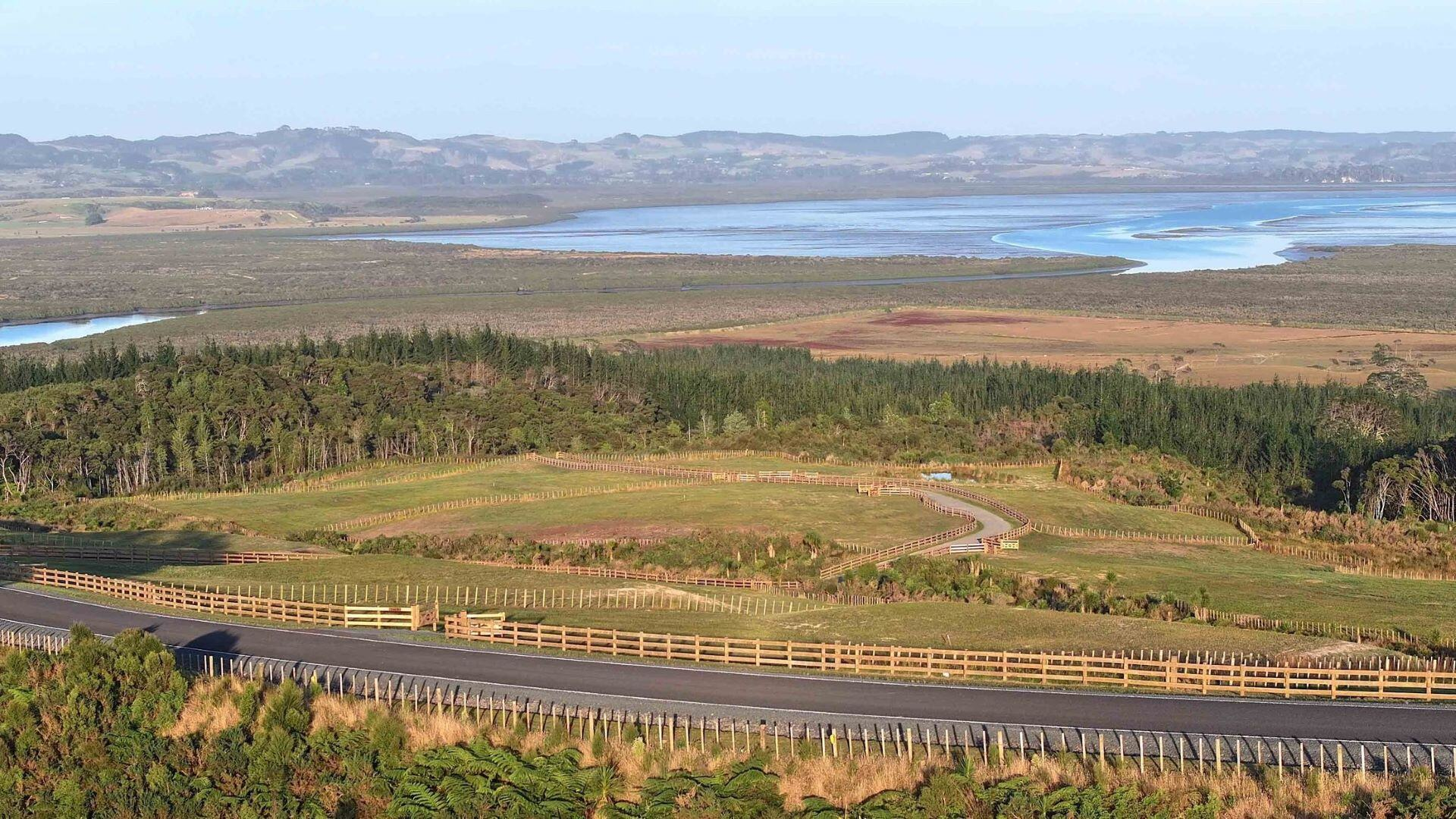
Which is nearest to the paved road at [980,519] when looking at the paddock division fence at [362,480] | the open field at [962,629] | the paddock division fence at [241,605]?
the open field at [962,629]

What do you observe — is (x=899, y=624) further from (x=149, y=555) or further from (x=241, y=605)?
(x=149, y=555)

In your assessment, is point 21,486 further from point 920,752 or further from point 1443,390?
point 1443,390

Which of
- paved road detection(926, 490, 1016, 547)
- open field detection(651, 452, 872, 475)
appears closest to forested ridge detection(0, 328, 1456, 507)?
open field detection(651, 452, 872, 475)

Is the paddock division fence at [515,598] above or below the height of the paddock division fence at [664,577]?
above

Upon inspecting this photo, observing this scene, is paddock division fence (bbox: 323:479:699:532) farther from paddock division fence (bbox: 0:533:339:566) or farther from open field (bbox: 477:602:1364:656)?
open field (bbox: 477:602:1364:656)

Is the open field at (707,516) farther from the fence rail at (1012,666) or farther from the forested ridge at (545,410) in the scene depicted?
the fence rail at (1012,666)

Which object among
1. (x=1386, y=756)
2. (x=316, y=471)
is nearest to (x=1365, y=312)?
(x=316, y=471)
